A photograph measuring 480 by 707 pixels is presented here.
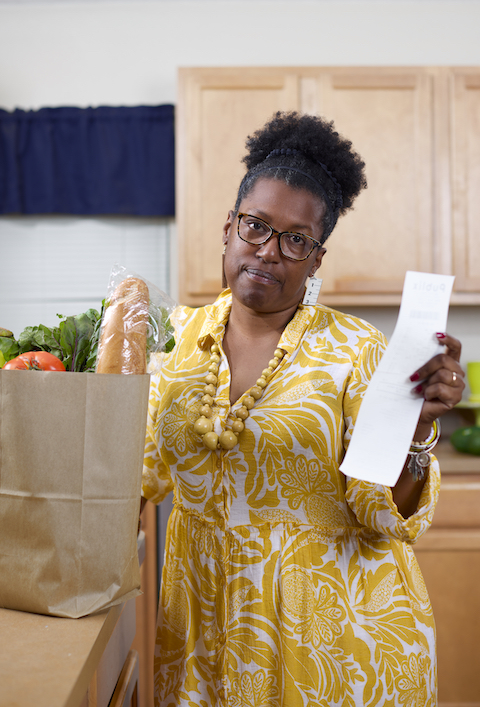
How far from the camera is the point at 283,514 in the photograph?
2.71 feet

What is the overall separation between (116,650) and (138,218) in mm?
2091

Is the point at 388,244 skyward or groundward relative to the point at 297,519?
skyward

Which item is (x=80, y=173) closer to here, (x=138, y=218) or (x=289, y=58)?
(x=138, y=218)

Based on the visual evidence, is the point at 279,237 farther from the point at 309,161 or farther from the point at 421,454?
the point at 421,454

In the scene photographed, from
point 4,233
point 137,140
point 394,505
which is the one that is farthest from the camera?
point 4,233

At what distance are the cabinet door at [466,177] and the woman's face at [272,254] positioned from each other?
146cm

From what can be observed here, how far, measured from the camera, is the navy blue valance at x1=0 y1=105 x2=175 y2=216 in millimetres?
2375

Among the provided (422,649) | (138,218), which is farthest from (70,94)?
(422,649)

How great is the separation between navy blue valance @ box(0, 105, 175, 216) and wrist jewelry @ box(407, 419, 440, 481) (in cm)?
194

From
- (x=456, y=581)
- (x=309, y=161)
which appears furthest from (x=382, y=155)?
(x=456, y=581)

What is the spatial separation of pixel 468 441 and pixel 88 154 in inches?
79.1

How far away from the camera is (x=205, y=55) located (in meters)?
2.49

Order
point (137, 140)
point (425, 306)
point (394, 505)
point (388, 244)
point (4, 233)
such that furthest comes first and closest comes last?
point (4, 233), point (137, 140), point (388, 244), point (394, 505), point (425, 306)

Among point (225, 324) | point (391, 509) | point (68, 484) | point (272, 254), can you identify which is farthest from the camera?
point (225, 324)
